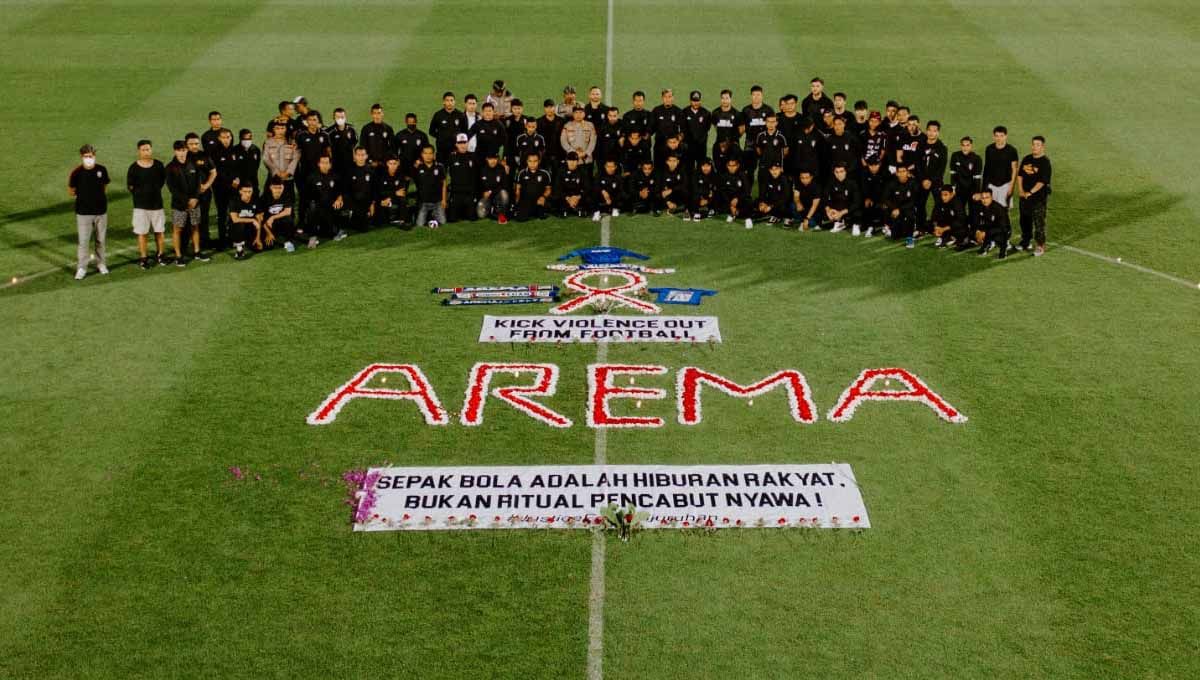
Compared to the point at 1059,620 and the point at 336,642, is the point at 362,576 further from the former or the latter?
the point at 1059,620

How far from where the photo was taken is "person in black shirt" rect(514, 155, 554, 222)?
77.8 ft

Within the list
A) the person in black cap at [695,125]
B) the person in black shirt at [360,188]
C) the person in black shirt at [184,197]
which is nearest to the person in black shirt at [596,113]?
the person in black cap at [695,125]

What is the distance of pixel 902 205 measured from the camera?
22609 mm

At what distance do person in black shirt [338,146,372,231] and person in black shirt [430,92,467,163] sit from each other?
1.80m

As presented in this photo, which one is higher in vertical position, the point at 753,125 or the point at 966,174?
the point at 753,125

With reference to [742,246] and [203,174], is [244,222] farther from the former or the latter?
[742,246]

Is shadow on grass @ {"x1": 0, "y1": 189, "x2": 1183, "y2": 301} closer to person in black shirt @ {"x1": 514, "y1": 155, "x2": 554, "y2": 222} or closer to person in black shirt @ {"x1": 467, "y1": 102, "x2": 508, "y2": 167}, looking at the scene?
person in black shirt @ {"x1": 514, "y1": 155, "x2": 554, "y2": 222}

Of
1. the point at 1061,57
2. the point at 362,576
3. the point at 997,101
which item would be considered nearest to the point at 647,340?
the point at 362,576

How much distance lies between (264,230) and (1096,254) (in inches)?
567

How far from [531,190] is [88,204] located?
7720 mm

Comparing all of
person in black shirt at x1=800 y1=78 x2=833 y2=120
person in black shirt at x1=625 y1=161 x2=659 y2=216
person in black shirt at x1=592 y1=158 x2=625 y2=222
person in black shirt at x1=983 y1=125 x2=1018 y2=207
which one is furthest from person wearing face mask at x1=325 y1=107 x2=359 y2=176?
person in black shirt at x1=983 y1=125 x2=1018 y2=207

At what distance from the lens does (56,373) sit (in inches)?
671

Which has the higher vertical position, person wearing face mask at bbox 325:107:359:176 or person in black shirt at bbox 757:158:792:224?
person wearing face mask at bbox 325:107:359:176

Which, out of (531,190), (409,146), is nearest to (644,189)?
(531,190)
